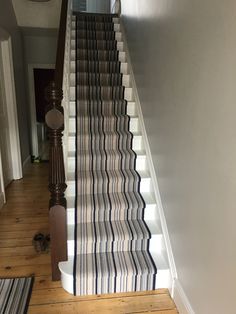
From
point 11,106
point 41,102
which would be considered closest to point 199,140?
point 11,106

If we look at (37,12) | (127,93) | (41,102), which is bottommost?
(41,102)

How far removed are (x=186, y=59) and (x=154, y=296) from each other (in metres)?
1.55

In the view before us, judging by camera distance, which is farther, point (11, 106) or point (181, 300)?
point (11, 106)

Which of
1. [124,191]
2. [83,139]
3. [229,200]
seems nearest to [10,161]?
[83,139]

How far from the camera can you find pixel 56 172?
5.46ft

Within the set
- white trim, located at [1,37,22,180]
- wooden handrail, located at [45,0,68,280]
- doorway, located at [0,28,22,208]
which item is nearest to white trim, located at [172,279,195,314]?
wooden handrail, located at [45,0,68,280]

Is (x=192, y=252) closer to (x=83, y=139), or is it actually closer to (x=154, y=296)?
(x=154, y=296)

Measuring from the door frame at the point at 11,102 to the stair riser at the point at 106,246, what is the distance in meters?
2.35

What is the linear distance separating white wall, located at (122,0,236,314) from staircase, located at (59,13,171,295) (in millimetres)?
270

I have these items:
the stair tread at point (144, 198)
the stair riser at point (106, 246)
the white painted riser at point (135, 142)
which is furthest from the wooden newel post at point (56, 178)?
the white painted riser at point (135, 142)

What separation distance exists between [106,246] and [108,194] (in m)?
0.47

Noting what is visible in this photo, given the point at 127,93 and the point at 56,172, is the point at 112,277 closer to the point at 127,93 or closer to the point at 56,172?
the point at 56,172

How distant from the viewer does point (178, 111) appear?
163 cm

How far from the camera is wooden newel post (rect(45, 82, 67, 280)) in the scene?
1.58 meters
